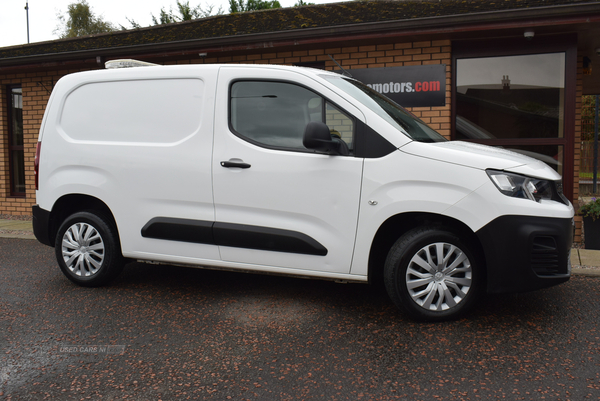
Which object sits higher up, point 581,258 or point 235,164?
point 235,164

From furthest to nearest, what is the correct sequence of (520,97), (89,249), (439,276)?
(520,97) < (89,249) < (439,276)

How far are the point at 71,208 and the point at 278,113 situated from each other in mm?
2477

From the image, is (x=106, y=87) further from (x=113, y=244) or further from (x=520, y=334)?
(x=520, y=334)

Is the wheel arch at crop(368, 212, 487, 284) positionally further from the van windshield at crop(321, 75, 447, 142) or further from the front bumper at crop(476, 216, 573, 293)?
the van windshield at crop(321, 75, 447, 142)

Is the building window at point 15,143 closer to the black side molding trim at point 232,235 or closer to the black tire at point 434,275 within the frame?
the black side molding trim at point 232,235

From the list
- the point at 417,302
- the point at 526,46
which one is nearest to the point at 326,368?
the point at 417,302

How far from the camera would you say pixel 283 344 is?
11.9 feet

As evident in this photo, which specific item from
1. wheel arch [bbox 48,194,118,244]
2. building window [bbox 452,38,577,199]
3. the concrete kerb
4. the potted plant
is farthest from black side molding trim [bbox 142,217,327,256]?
building window [bbox 452,38,577,199]

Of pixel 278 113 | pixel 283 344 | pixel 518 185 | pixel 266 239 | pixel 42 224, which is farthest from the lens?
pixel 42 224

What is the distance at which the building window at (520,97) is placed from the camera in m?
7.27

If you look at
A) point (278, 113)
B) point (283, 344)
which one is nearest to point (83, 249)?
point (278, 113)

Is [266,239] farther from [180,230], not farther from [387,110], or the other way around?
[387,110]

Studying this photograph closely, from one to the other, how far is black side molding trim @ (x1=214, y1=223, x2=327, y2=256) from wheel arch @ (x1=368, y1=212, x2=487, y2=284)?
16.8 inches

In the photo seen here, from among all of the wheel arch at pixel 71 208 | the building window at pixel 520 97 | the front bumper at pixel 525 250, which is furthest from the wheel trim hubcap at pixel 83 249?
the building window at pixel 520 97
